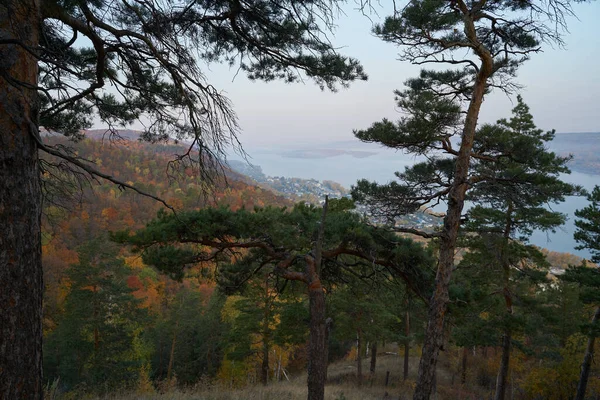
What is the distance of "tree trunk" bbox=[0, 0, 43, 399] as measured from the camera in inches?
81.2

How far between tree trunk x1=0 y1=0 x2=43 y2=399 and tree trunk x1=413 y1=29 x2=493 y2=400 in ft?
16.1

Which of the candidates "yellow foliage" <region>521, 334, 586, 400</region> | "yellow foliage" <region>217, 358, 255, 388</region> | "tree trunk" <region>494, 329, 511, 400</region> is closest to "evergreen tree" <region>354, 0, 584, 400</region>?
"tree trunk" <region>494, 329, 511, 400</region>

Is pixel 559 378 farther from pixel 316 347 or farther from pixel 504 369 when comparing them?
pixel 316 347

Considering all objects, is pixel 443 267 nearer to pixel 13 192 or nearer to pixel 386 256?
pixel 386 256

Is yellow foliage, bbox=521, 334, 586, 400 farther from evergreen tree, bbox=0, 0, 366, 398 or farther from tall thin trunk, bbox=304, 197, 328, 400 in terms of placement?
evergreen tree, bbox=0, 0, 366, 398

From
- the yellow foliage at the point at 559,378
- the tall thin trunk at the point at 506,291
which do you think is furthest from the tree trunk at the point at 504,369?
the yellow foliage at the point at 559,378

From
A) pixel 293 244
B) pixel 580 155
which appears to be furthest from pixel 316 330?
pixel 580 155

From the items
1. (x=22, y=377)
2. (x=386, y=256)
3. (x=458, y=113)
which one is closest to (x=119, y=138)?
(x=22, y=377)

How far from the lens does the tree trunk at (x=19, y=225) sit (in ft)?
6.77

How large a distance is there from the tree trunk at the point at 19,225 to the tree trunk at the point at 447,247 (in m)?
4.90

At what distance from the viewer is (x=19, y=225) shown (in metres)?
2.16

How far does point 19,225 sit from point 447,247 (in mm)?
5202

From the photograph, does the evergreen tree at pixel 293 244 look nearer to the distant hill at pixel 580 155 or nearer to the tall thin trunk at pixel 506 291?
the distant hill at pixel 580 155

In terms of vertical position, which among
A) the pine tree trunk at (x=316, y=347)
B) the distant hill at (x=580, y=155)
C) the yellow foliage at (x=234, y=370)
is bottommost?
the yellow foliage at (x=234, y=370)
